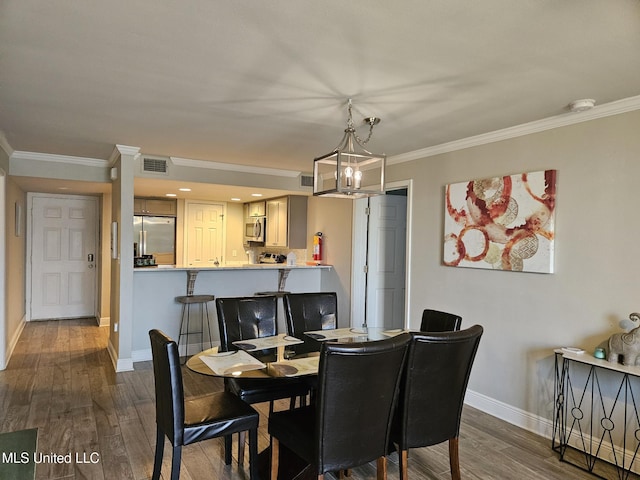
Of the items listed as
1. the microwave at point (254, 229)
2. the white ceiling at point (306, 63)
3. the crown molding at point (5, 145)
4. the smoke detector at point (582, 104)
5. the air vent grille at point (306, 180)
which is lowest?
the microwave at point (254, 229)

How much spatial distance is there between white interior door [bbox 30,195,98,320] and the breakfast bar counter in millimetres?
2984

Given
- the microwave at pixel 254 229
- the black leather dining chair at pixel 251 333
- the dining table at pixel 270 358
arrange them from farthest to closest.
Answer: the microwave at pixel 254 229 → the black leather dining chair at pixel 251 333 → the dining table at pixel 270 358

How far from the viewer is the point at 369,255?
5184mm

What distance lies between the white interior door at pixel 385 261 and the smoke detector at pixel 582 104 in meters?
2.56

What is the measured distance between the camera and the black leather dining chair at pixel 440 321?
9.53ft

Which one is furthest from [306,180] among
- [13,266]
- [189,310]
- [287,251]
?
[13,266]

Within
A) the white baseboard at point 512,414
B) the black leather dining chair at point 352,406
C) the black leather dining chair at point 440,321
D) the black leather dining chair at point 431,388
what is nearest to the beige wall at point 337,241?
the white baseboard at point 512,414

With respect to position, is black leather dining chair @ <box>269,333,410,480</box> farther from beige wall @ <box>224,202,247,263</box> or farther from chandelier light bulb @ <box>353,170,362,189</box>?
beige wall @ <box>224,202,247,263</box>

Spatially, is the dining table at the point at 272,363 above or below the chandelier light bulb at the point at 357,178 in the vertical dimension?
below

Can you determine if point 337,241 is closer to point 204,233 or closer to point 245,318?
point 245,318

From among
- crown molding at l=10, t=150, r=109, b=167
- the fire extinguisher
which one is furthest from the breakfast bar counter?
crown molding at l=10, t=150, r=109, b=167

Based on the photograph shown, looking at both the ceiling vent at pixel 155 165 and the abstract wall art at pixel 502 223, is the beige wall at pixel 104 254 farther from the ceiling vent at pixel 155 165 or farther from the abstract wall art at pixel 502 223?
the abstract wall art at pixel 502 223

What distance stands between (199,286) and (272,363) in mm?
3079

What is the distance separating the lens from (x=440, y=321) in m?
3.06
